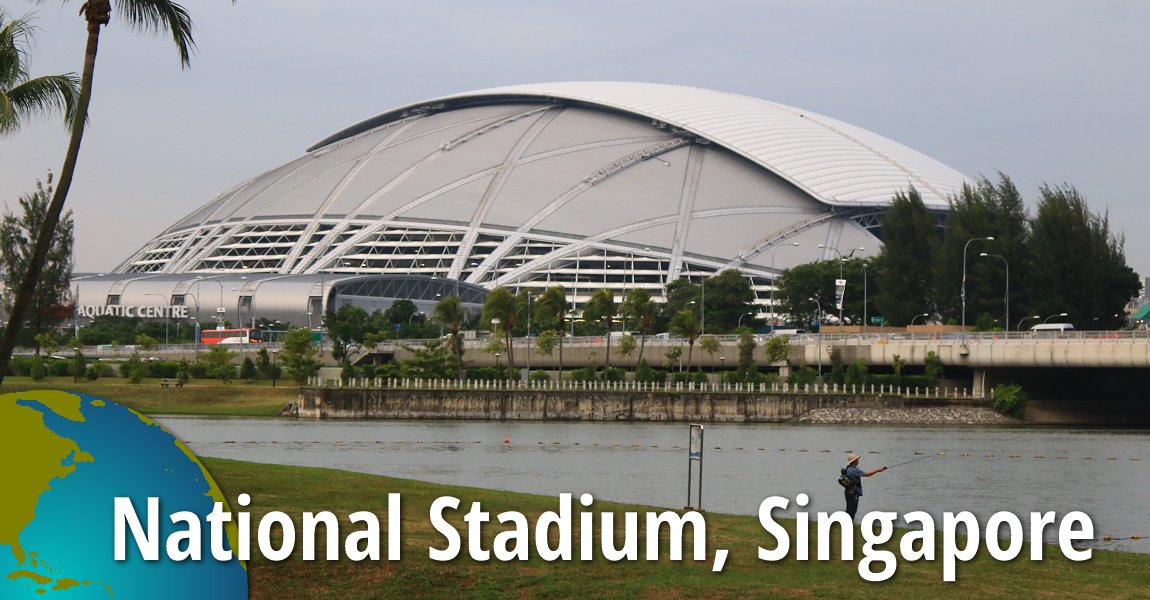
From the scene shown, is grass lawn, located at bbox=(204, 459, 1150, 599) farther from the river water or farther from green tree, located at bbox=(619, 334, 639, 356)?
green tree, located at bbox=(619, 334, 639, 356)

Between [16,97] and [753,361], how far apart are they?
71125 mm

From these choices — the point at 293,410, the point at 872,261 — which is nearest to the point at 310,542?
the point at 293,410

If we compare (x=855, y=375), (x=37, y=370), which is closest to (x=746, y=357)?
(x=855, y=375)

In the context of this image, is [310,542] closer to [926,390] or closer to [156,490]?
[156,490]

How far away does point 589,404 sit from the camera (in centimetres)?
8094

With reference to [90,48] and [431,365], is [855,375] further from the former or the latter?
[90,48]

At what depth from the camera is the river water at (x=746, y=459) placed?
38.7m

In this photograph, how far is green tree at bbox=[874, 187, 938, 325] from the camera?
11081 centimetres

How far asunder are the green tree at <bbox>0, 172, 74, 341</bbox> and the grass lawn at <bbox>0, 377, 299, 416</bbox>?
3.92 metres

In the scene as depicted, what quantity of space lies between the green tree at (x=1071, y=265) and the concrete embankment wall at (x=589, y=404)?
74.0ft

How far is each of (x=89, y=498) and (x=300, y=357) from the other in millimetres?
79101

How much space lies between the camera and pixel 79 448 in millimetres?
9031

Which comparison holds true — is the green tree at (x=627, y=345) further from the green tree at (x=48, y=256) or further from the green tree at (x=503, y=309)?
the green tree at (x=48, y=256)

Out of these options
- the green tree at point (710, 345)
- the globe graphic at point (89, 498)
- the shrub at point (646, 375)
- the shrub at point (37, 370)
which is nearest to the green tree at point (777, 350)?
the green tree at point (710, 345)
